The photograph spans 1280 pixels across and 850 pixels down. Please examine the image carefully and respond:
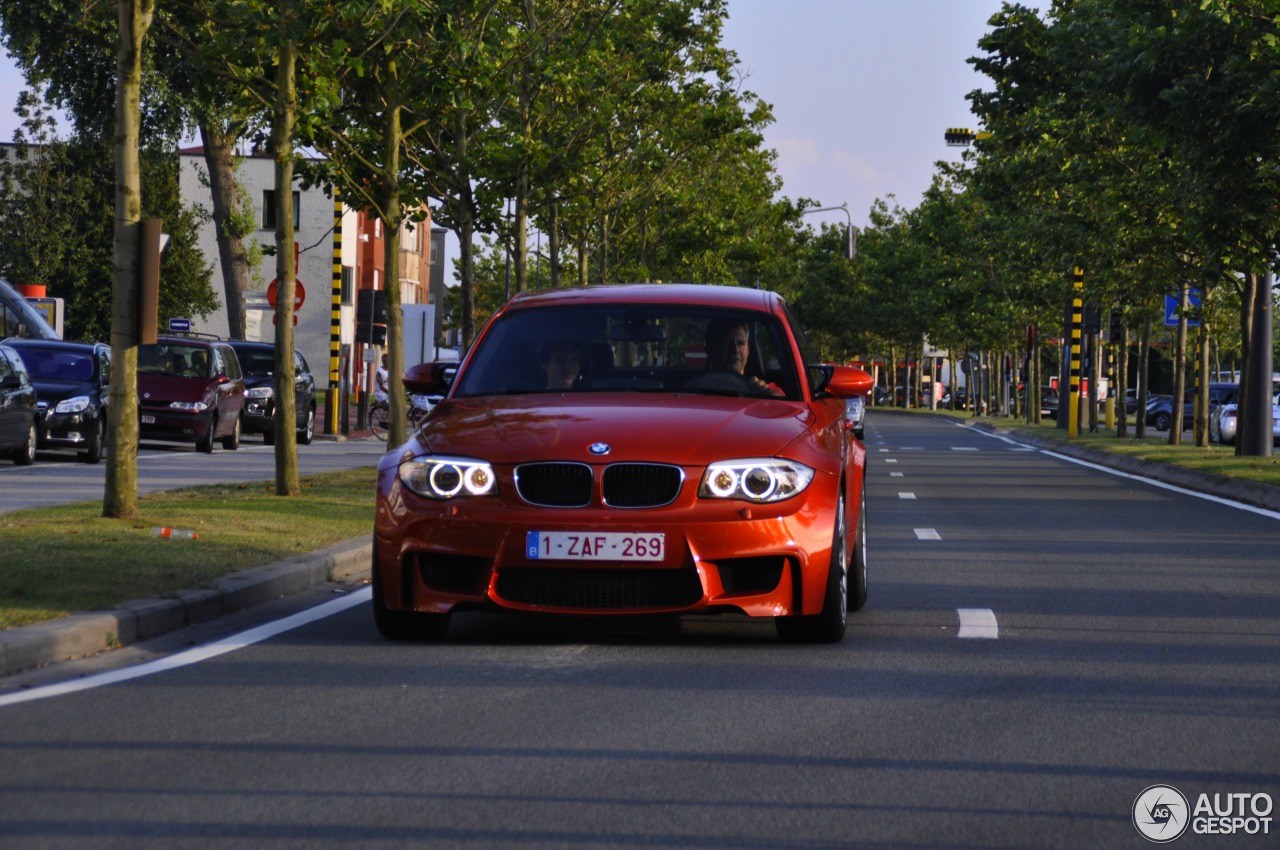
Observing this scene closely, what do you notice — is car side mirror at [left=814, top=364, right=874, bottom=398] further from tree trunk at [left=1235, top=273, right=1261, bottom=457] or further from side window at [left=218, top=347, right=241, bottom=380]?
side window at [left=218, top=347, right=241, bottom=380]

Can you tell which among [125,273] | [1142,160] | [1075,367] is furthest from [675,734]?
[1075,367]

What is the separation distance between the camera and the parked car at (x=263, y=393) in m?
35.2

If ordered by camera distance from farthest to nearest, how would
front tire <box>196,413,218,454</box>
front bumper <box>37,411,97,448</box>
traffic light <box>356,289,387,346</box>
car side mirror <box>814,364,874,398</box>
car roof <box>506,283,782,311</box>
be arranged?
traffic light <box>356,289,387,346</box> → front tire <box>196,413,218,454</box> → front bumper <box>37,411,97,448</box> → car roof <box>506,283,782,311</box> → car side mirror <box>814,364,874,398</box>

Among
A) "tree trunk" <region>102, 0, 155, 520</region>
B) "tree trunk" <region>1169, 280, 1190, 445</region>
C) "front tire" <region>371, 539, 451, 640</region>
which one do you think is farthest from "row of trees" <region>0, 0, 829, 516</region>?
"tree trunk" <region>1169, 280, 1190, 445</region>

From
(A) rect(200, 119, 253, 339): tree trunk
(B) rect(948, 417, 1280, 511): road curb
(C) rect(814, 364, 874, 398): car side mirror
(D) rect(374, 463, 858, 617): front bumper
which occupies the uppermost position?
(A) rect(200, 119, 253, 339): tree trunk

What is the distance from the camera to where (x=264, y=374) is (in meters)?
36.5

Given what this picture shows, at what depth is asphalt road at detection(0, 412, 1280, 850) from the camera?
550cm

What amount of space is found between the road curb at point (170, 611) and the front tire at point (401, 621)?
1.05m

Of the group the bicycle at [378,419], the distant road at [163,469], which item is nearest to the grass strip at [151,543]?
the distant road at [163,469]

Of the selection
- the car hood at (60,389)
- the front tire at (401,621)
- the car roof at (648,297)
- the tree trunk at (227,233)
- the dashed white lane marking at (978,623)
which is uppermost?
the tree trunk at (227,233)

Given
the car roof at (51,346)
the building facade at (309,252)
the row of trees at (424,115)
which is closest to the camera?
the row of trees at (424,115)

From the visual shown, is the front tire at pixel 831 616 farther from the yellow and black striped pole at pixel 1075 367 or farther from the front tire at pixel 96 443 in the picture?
the yellow and black striped pole at pixel 1075 367

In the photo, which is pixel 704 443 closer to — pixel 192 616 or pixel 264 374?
pixel 192 616

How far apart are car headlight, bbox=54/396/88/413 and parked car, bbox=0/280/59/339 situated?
24.2ft
